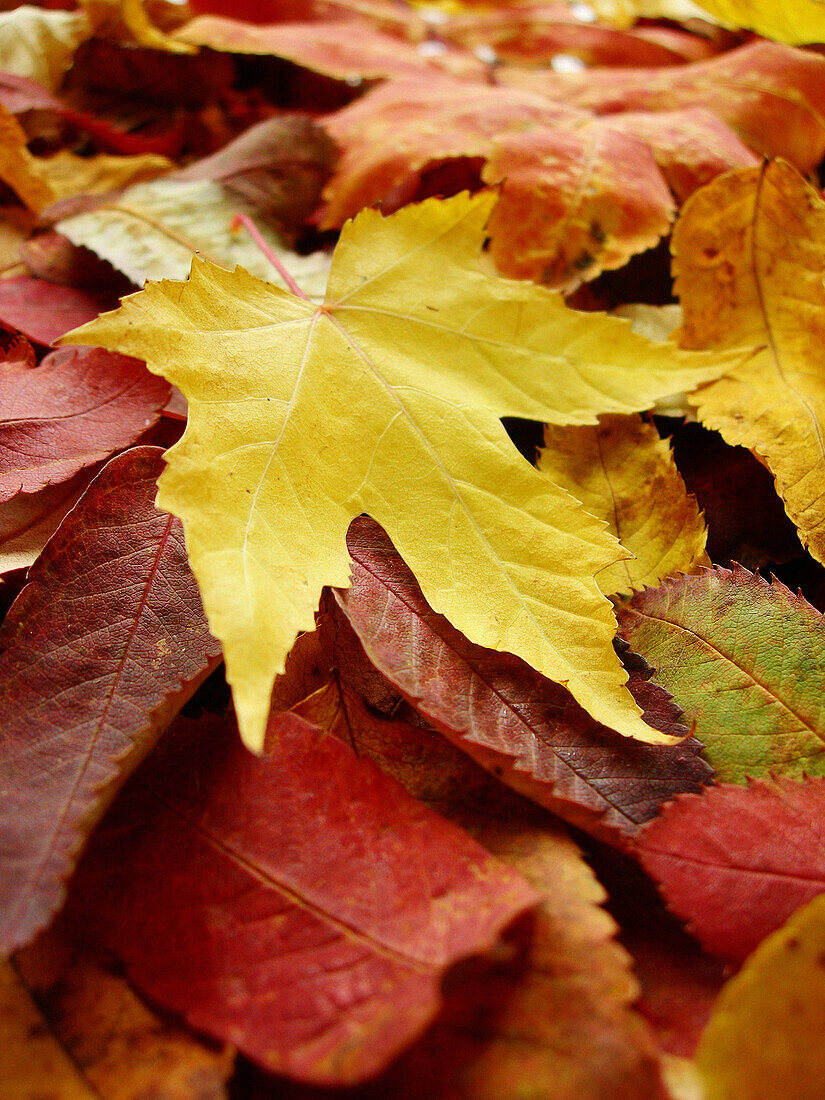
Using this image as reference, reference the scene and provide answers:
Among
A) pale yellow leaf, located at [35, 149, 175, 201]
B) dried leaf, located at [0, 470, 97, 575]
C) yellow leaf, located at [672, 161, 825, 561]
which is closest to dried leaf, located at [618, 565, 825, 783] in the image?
yellow leaf, located at [672, 161, 825, 561]

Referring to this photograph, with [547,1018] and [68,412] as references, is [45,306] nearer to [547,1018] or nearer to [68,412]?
[68,412]

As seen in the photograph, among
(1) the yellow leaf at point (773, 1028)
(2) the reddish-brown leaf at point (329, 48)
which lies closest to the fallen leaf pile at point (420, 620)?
(1) the yellow leaf at point (773, 1028)

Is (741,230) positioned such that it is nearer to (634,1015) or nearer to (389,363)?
(389,363)

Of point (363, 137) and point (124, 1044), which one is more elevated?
point (363, 137)

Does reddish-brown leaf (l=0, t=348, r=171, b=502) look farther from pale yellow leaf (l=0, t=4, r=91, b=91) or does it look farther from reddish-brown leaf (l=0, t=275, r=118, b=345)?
pale yellow leaf (l=0, t=4, r=91, b=91)

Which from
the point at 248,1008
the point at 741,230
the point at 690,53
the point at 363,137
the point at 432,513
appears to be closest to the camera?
the point at 248,1008

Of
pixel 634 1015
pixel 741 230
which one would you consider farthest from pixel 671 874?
pixel 741 230
